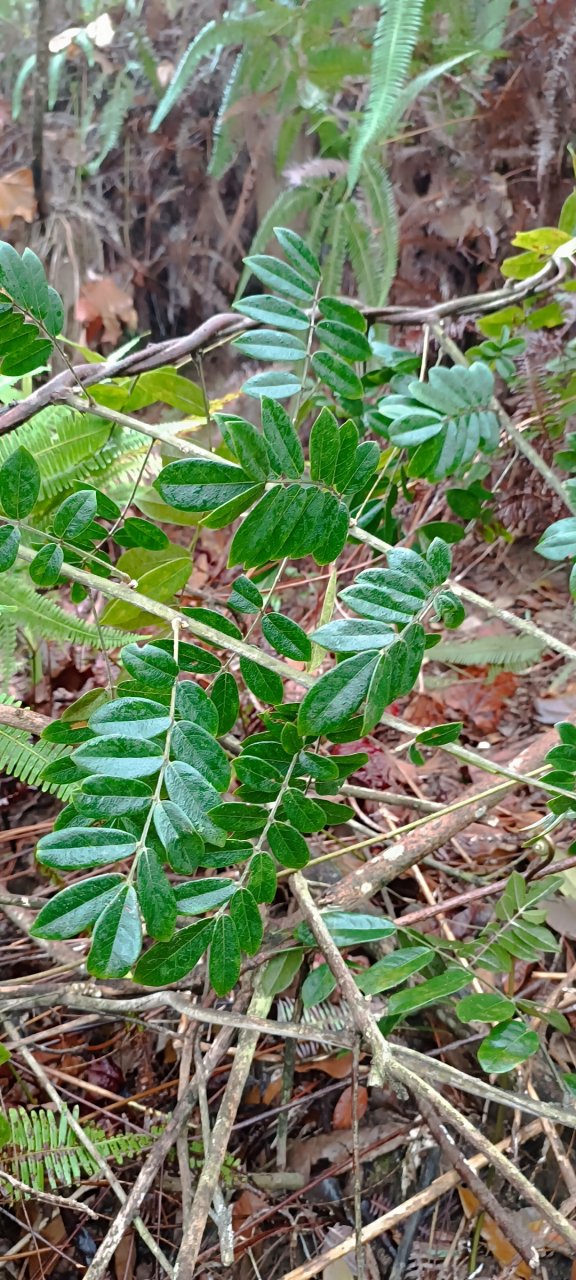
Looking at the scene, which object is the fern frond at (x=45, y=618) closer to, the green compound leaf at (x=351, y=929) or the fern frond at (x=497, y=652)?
the green compound leaf at (x=351, y=929)

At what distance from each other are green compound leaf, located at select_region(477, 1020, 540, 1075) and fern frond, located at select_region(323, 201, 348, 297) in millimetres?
1844

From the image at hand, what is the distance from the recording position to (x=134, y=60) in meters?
2.32

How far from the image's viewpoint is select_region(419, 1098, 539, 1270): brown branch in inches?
19.2

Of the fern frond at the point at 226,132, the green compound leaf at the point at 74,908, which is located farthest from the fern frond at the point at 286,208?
the green compound leaf at the point at 74,908

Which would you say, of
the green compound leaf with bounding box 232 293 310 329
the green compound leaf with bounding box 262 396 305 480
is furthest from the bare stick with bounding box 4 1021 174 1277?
the green compound leaf with bounding box 232 293 310 329

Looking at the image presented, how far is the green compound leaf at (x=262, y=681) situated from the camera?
500 millimetres

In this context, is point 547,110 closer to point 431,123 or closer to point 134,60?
point 431,123

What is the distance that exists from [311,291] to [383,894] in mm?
720

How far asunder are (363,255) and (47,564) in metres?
1.69

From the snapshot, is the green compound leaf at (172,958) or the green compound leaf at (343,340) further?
the green compound leaf at (343,340)

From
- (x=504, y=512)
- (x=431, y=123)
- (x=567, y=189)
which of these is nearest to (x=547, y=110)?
(x=567, y=189)

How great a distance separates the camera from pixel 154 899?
383 mm

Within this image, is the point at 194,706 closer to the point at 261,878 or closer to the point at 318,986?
the point at 261,878

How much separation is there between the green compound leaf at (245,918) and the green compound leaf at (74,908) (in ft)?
0.35
